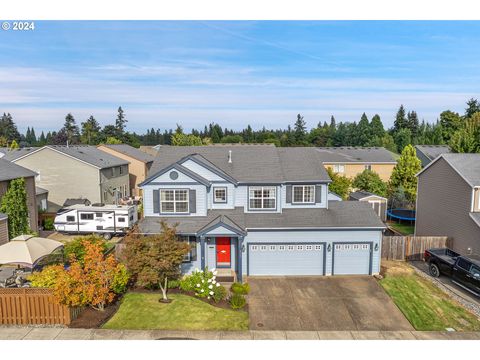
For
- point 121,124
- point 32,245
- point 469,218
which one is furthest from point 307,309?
point 121,124

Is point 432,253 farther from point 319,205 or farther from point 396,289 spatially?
point 319,205

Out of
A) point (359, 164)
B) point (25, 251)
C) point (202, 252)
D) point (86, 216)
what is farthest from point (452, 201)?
point (359, 164)

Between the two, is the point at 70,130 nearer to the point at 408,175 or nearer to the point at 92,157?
the point at 92,157

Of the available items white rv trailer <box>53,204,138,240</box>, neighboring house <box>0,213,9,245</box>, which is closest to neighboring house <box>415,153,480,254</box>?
white rv trailer <box>53,204,138,240</box>

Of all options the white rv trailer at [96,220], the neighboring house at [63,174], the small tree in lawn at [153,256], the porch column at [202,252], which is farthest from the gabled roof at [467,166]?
the neighboring house at [63,174]

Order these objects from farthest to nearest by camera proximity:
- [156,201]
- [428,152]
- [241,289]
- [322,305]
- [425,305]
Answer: [428,152] < [156,201] < [241,289] < [425,305] < [322,305]

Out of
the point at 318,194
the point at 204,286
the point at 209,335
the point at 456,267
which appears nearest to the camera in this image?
the point at 209,335

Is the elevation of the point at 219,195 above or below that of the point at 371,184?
above

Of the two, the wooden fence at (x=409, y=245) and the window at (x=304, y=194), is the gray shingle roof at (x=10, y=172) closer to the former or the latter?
the window at (x=304, y=194)
